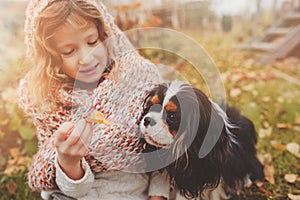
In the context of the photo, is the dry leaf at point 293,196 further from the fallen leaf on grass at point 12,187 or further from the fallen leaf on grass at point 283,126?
the fallen leaf on grass at point 12,187

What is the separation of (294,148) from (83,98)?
4.70ft

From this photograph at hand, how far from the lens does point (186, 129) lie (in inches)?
45.9

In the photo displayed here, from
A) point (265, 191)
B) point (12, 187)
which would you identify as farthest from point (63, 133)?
point (265, 191)

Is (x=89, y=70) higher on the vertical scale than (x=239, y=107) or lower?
higher

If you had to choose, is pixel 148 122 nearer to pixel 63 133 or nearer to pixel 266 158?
pixel 63 133

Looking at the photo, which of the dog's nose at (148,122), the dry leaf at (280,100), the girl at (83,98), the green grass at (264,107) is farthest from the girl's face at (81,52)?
the dry leaf at (280,100)

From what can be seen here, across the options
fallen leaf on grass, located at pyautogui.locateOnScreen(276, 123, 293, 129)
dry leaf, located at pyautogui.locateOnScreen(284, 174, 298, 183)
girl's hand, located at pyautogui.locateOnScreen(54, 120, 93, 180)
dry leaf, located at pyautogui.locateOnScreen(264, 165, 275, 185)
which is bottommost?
dry leaf, located at pyautogui.locateOnScreen(284, 174, 298, 183)

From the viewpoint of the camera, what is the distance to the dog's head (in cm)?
115

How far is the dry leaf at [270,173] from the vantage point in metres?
1.75

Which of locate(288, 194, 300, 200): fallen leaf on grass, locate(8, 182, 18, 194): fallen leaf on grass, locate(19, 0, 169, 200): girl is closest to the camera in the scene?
locate(19, 0, 169, 200): girl

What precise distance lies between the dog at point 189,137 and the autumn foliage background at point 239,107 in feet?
0.88

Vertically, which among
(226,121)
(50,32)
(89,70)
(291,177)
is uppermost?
(50,32)

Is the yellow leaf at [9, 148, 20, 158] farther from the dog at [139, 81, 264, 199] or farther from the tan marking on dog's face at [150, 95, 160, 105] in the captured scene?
the tan marking on dog's face at [150, 95, 160, 105]

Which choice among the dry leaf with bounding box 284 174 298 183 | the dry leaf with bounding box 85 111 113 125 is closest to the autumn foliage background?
the dry leaf with bounding box 284 174 298 183
